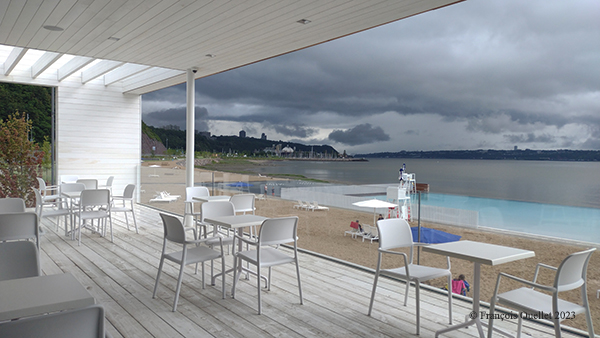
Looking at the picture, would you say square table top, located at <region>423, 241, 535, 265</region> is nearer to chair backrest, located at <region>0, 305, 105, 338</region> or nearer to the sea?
the sea

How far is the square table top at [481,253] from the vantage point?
2.62m

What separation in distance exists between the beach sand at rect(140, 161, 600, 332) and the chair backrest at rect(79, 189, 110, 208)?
6.14ft

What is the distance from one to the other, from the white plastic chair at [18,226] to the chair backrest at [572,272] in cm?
427

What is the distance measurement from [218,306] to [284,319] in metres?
0.67

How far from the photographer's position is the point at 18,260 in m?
2.22

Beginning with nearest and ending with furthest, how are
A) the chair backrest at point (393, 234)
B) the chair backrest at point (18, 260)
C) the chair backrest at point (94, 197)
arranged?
the chair backrest at point (18, 260) → the chair backrest at point (393, 234) → the chair backrest at point (94, 197)

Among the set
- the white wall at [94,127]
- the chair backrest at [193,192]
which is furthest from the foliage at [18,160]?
the chair backrest at [193,192]

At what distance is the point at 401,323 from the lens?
3215 mm

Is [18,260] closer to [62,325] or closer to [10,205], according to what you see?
[62,325]

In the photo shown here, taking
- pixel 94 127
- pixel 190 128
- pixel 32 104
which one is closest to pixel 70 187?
pixel 190 128

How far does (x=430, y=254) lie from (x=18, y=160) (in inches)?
391

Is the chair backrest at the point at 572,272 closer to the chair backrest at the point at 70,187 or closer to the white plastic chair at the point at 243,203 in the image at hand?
the white plastic chair at the point at 243,203

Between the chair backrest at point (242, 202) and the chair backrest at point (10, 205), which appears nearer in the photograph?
the chair backrest at point (10, 205)

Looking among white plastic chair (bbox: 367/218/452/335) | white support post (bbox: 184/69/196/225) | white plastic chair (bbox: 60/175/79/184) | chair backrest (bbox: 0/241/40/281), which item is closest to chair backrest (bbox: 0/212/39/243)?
chair backrest (bbox: 0/241/40/281)
